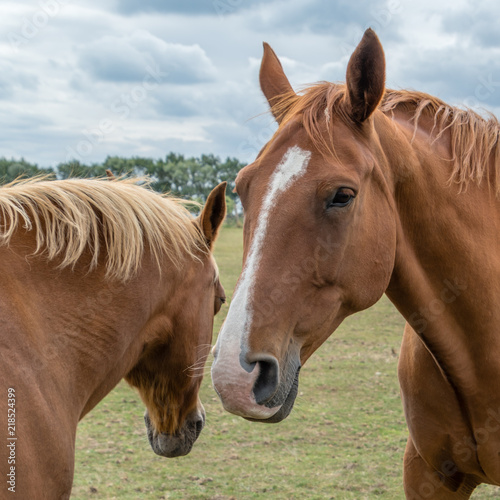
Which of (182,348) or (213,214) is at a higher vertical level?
(213,214)

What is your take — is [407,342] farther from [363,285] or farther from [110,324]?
[110,324]

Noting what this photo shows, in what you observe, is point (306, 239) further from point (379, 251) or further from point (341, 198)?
point (379, 251)

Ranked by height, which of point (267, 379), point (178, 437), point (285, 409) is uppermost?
point (267, 379)

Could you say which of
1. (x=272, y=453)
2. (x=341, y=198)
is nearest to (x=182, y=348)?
(x=341, y=198)

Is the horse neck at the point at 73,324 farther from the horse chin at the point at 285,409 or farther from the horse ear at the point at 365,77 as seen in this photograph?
the horse ear at the point at 365,77

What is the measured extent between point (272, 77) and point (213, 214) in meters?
0.94

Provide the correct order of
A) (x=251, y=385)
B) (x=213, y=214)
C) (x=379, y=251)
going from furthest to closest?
(x=213, y=214)
(x=379, y=251)
(x=251, y=385)

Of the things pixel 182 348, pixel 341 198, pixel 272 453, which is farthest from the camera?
pixel 272 453

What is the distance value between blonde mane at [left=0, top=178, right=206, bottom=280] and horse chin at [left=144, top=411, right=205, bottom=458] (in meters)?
1.10

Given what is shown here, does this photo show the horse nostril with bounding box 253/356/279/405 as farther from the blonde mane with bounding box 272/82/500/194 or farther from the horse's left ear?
the horse's left ear

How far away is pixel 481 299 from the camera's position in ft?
8.07

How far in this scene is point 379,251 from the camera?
2148 mm

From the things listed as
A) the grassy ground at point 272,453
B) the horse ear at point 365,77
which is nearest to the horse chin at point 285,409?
the horse ear at point 365,77

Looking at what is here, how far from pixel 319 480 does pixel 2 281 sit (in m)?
3.52
